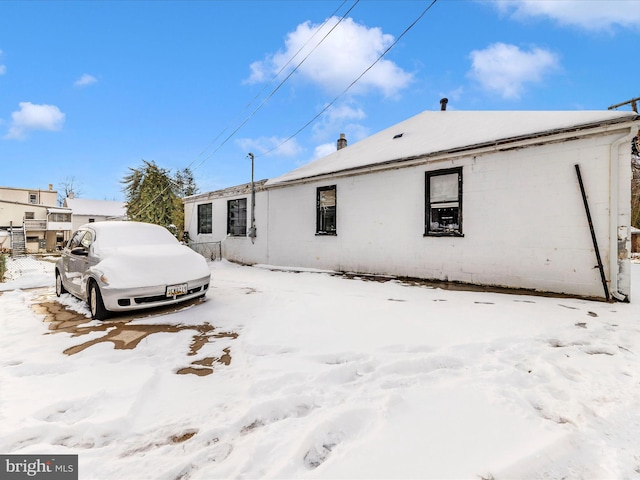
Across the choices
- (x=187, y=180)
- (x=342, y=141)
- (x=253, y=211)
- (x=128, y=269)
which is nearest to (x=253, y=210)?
(x=253, y=211)

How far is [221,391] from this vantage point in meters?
2.45

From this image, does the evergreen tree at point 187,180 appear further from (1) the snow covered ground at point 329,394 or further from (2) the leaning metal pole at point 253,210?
(1) the snow covered ground at point 329,394

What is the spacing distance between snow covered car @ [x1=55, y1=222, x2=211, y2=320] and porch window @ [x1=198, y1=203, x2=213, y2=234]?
8550 millimetres

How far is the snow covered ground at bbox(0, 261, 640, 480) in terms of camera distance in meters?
1.68

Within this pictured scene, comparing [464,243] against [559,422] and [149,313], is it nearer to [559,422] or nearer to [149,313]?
[559,422]

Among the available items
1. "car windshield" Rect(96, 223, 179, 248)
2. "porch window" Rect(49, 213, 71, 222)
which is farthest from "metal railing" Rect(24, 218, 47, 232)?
"car windshield" Rect(96, 223, 179, 248)

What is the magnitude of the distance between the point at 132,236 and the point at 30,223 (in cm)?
3758

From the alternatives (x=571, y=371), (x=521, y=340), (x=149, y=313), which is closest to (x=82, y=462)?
(x=149, y=313)

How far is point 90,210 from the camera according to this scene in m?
43.2

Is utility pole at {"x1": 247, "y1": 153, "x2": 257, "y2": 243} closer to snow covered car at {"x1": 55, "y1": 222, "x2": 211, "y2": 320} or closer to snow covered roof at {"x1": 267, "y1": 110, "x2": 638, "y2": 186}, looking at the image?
snow covered roof at {"x1": 267, "y1": 110, "x2": 638, "y2": 186}

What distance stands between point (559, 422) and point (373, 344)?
66.7 inches

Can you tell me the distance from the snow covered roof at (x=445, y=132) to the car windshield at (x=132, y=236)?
529 centimetres

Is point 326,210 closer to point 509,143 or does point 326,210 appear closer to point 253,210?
point 253,210

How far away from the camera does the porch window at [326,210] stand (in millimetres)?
9641
